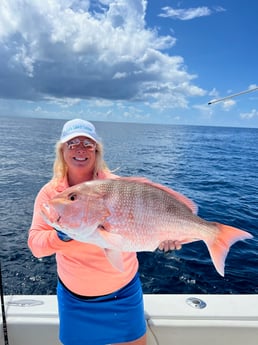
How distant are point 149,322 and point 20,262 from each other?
13.2 feet

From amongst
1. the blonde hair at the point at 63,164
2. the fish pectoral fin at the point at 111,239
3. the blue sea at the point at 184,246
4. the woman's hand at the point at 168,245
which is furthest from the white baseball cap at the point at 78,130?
the blue sea at the point at 184,246

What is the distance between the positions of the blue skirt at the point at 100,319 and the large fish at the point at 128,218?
493mm

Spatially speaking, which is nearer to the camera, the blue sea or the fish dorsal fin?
the fish dorsal fin

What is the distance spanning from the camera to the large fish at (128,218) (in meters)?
1.48

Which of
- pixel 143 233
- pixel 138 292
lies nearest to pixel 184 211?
pixel 143 233

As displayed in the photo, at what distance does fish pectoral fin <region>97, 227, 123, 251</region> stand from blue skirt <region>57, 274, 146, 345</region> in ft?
1.86

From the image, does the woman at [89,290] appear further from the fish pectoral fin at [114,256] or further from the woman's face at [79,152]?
the fish pectoral fin at [114,256]

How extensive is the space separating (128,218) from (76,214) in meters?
0.26

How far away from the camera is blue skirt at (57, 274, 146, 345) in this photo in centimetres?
189

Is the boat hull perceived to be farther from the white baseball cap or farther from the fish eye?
the white baseball cap

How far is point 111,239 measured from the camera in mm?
1477

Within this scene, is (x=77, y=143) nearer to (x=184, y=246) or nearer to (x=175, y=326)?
(x=175, y=326)

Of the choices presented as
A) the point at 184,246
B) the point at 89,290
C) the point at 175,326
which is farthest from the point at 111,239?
the point at 184,246

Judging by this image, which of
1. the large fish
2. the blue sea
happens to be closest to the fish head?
the large fish
